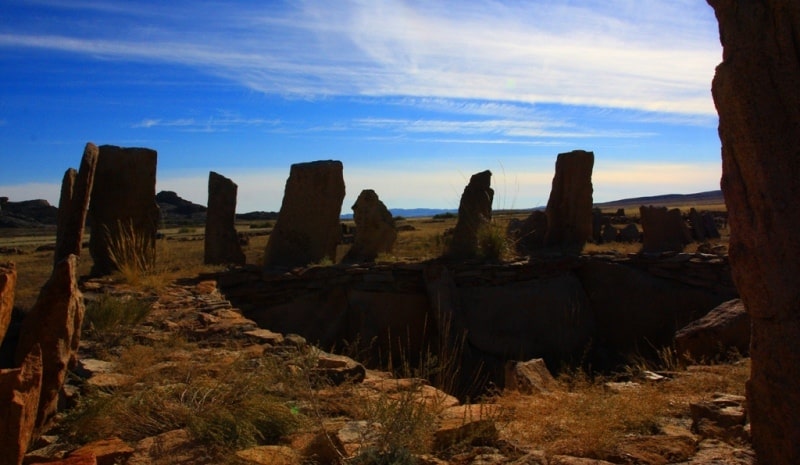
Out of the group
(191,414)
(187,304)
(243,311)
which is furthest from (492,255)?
(191,414)

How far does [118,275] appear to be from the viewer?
923 centimetres

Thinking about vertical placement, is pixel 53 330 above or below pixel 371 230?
below

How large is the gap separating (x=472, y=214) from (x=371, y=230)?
1.60 metres

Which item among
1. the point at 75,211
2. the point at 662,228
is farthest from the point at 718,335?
the point at 75,211

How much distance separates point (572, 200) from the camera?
12.5m

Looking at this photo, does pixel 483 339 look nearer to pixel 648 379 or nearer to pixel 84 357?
pixel 648 379

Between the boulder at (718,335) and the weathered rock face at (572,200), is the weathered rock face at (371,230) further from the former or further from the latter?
the boulder at (718,335)

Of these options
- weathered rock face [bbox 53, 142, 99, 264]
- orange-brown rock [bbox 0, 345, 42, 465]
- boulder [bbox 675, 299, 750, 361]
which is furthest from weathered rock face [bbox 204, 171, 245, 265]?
orange-brown rock [bbox 0, 345, 42, 465]

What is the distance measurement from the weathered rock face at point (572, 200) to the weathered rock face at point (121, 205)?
6566 millimetres

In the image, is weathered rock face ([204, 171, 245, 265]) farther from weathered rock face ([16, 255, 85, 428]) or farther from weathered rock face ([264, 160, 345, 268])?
weathered rock face ([16, 255, 85, 428])

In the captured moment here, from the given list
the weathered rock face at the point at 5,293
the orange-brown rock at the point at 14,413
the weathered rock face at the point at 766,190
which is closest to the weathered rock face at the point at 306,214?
the weathered rock face at the point at 5,293

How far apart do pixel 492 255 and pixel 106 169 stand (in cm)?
558

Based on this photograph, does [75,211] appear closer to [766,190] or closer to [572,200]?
[766,190]

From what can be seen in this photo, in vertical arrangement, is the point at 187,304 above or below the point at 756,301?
below
